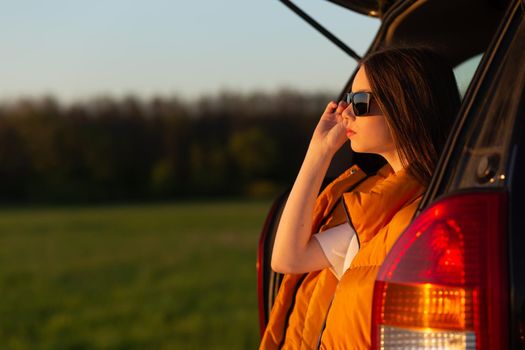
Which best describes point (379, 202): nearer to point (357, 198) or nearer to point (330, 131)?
point (357, 198)

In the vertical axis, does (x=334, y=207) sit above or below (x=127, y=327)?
above

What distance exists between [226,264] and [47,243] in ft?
27.6

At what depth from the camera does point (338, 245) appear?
253 cm

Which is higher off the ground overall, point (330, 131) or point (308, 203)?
point (330, 131)

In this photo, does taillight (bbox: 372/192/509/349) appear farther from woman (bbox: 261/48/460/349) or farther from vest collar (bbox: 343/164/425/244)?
vest collar (bbox: 343/164/425/244)

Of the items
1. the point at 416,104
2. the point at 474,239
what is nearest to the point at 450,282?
the point at 474,239

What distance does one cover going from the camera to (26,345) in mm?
8977

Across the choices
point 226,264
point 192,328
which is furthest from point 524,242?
point 226,264

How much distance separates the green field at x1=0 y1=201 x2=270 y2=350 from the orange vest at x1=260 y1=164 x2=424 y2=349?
5947 millimetres

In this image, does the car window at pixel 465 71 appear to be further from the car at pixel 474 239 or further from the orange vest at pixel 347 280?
the car at pixel 474 239

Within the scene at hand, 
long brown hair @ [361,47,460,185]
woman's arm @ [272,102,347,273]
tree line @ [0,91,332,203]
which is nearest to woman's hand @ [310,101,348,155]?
woman's arm @ [272,102,347,273]

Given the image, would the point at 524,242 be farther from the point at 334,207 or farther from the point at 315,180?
the point at 334,207

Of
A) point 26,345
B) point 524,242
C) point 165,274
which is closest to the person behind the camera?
point 524,242

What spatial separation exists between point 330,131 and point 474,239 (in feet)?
2.44
